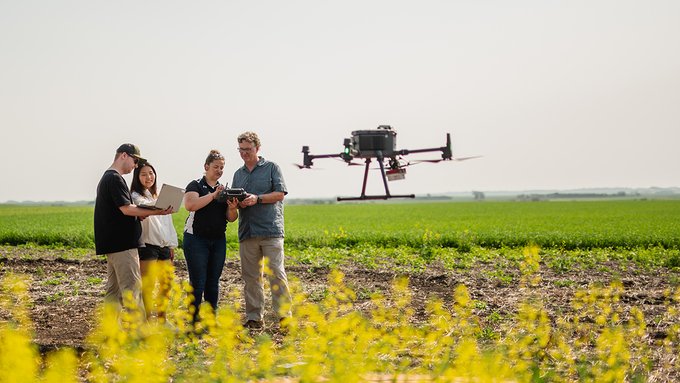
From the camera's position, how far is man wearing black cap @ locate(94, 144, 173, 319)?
13.3 feet

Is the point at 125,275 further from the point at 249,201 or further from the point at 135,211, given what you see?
the point at 249,201

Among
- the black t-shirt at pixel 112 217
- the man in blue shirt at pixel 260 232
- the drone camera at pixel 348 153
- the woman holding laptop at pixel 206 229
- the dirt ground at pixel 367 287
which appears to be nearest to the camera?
the drone camera at pixel 348 153

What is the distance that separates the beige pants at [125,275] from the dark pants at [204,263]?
621 mm

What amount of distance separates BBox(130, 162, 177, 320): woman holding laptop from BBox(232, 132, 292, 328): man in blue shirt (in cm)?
81

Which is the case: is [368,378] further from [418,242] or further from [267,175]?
[418,242]

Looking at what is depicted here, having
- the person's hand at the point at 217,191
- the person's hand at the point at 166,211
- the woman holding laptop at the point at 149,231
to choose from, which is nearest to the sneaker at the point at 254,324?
the woman holding laptop at the point at 149,231

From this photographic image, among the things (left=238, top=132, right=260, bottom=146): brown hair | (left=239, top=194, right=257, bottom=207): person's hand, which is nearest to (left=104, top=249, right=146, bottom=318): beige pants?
(left=239, top=194, right=257, bottom=207): person's hand

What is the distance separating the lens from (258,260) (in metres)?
5.11

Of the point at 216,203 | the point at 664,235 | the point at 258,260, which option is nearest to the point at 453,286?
the point at 258,260

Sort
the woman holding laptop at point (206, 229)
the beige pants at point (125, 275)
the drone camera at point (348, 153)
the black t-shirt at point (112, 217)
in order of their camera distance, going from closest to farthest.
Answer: the drone camera at point (348, 153), the black t-shirt at point (112, 217), the beige pants at point (125, 275), the woman holding laptop at point (206, 229)

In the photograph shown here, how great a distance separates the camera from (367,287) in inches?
281

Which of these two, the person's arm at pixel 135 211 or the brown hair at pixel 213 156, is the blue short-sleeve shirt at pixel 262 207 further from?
the person's arm at pixel 135 211

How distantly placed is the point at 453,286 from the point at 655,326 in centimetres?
281

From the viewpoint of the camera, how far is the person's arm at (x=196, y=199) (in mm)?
4613
